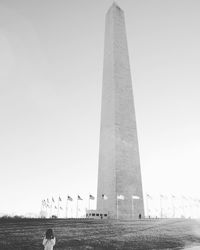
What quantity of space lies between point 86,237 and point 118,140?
2192 cm

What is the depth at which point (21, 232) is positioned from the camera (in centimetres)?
1703

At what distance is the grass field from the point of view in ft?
50.4

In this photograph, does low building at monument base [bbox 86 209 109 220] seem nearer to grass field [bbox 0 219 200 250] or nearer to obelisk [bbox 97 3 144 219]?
obelisk [bbox 97 3 144 219]

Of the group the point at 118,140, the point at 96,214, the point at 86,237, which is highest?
the point at 118,140

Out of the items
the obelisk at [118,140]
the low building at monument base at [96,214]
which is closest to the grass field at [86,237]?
the obelisk at [118,140]

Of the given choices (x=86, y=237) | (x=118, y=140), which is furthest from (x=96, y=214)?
(x=86, y=237)

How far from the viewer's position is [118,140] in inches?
1537

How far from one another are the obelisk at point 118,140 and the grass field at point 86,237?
13.5 metres

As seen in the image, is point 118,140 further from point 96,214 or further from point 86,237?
point 86,237

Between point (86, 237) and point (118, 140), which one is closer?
point (86, 237)

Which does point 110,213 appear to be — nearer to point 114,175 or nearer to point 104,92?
point 114,175

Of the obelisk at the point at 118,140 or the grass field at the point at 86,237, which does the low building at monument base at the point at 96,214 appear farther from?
the grass field at the point at 86,237

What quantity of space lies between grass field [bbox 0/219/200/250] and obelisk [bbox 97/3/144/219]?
13.5m

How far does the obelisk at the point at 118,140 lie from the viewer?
1489 inches
